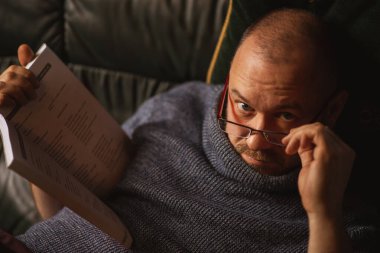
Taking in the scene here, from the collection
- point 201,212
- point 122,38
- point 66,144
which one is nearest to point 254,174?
point 201,212

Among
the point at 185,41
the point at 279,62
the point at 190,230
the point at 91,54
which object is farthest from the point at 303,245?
the point at 91,54

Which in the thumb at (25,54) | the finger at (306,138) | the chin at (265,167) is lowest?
the chin at (265,167)

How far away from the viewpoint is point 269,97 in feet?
3.17

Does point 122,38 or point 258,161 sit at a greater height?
point 122,38

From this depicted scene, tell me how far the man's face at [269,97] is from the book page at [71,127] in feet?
1.05

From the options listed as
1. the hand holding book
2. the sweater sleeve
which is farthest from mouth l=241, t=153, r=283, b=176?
the hand holding book

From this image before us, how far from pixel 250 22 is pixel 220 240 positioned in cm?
53

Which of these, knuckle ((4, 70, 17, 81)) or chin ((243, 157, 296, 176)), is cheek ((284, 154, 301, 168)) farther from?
knuckle ((4, 70, 17, 81))

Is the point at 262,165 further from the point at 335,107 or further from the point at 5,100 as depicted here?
the point at 5,100

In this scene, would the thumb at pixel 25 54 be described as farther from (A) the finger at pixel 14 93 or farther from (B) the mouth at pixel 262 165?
(B) the mouth at pixel 262 165

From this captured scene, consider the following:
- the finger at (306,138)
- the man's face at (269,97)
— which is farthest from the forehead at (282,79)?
the finger at (306,138)

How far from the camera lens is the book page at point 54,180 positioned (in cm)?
81

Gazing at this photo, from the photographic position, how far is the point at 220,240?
1031 mm

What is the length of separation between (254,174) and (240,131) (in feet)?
0.32
